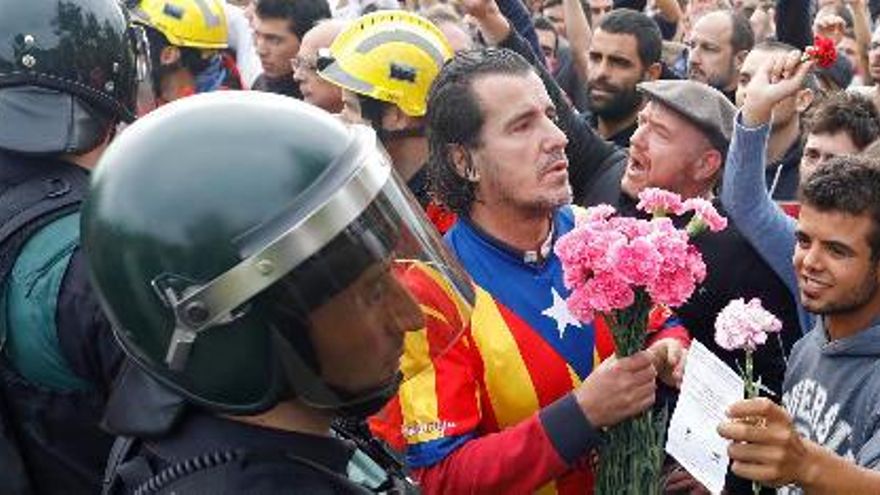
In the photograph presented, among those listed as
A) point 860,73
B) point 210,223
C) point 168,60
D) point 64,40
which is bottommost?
point 860,73

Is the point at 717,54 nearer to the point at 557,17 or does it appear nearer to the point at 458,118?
the point at 557,17

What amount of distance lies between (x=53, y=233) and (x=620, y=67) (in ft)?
13.3

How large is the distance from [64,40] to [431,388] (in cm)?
115

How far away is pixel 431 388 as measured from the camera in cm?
279

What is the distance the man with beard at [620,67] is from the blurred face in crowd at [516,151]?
9.25 ft

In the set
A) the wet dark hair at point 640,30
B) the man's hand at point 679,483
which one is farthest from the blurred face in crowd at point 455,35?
the man's hand at point 679,483

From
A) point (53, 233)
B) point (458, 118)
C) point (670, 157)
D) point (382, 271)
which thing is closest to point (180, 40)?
point (670, 157)

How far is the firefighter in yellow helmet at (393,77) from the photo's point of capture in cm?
461

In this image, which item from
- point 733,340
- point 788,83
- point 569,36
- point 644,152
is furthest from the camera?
point 569,36

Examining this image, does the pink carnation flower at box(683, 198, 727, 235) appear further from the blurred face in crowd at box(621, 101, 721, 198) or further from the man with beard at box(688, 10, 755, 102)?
the man with beard at box(688, 10, 755, 102)

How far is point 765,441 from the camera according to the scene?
2.39m

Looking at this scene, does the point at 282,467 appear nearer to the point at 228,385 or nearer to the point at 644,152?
the point at 228,385

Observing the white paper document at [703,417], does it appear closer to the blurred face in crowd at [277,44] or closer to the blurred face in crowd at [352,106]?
the blurred face in crowd at [352,106]

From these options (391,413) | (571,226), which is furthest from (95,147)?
(571,226)
